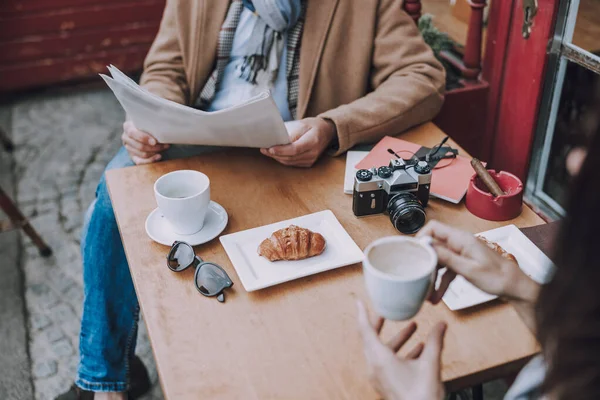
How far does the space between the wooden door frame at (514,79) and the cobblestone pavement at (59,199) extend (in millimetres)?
770

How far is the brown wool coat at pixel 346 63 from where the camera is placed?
63.3 inches

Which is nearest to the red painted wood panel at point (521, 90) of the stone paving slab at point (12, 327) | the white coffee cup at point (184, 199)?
the white coffee cup at point (184, 199)

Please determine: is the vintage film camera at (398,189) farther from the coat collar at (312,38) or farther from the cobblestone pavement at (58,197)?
the cobblestone pavement at (58,197)

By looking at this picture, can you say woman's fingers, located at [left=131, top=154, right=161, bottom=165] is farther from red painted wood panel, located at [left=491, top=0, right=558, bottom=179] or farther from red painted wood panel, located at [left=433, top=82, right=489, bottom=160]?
red painted wood panel, located at [left=491, top=0, right=558, bottom=179]

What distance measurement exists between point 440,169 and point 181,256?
653 mm

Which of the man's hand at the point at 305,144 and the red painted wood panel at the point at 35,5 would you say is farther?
the red painted wood panel at the point at 35,5

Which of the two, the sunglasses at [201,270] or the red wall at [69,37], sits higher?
the sunglasses at [201,270]

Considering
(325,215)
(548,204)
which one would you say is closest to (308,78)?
(325,215)

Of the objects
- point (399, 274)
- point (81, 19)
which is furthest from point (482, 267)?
point (81, 19)

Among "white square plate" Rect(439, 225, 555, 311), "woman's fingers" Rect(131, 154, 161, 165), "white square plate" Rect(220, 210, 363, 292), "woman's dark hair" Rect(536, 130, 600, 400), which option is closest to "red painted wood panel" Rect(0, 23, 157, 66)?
"woman's fingers" Rect(131, 154, 161, 165)

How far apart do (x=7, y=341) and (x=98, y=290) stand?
813 mm

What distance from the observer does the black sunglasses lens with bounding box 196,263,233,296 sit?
115 cm

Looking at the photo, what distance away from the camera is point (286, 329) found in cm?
108

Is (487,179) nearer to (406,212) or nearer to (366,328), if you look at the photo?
(406,212)
